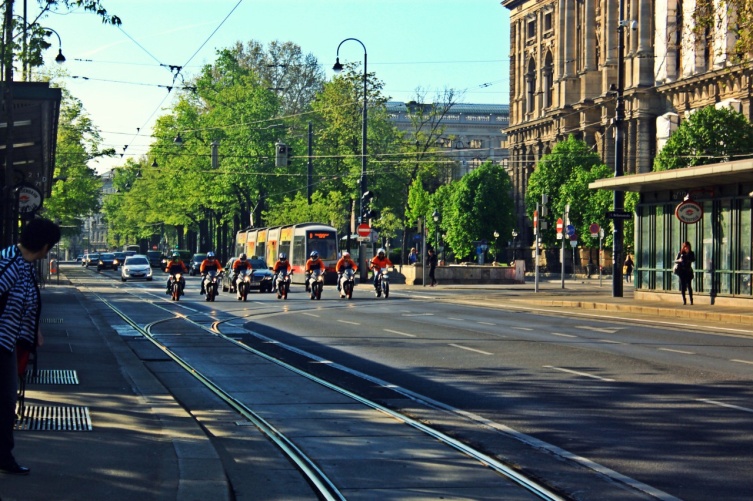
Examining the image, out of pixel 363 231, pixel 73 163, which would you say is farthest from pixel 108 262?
pixel 363 231

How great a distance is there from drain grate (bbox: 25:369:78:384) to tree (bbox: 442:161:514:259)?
78.9 metres

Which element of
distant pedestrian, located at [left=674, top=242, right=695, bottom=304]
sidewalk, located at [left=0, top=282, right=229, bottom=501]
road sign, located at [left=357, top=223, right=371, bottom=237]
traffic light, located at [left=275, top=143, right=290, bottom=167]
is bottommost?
sidewalk, located at [left=0, top=282, right=229, bottom=501]

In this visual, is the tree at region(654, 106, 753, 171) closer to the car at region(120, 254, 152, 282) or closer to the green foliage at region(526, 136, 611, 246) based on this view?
the green foliage at region(526, 136, 611, 246)

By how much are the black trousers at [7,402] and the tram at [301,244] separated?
52.4 meters

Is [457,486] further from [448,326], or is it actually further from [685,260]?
[685,260]

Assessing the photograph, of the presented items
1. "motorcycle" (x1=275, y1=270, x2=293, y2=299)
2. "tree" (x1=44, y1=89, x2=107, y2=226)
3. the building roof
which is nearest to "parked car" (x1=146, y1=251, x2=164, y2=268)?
"tree" (x1=44, y1=89, x2=107, y2=226)

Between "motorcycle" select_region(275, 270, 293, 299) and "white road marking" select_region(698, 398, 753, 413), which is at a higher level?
"motorcycle" select_region(275, 270, 293, 299)

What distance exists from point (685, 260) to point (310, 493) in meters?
29.6

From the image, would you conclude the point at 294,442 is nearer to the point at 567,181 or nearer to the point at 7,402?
the point at 7,402

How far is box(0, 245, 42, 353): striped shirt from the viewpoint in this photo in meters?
8.20

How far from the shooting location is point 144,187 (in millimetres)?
109688

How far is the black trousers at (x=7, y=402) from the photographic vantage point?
8133 millimetres

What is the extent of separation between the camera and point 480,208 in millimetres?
93688

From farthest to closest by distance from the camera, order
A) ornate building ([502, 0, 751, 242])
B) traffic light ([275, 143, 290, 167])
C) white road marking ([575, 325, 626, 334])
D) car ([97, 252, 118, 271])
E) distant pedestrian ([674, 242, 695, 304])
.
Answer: car ([97, 252, 118, 271])
ornate building ([502, 0, 751, 242])
traffic light ([275, 143, 290, 167])
distant pedestrian ([674, 242, 695, 304])
white road marking ([575, 325, 626, 334])
